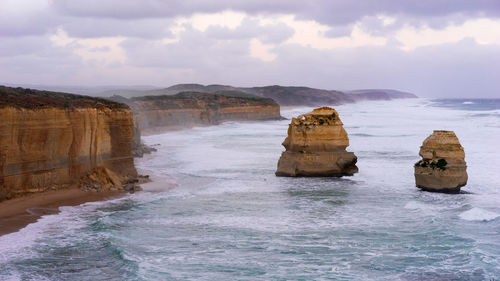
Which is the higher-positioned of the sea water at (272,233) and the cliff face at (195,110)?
the cliff face at (195,110)

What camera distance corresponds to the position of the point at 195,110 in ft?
262

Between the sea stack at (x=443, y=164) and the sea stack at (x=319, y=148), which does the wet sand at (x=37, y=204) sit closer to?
the sea stack at (x=319, y=148)

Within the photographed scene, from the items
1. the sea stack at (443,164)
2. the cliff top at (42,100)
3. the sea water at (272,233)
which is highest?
the cliff top at (42,100)

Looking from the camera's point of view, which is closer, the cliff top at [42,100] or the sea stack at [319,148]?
the cliff top at [42,100]

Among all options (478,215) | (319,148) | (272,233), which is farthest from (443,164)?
(272,233)

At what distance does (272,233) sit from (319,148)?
35.3 ft

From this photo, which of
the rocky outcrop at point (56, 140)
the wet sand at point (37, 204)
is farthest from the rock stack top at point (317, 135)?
the wet sand at point (37, 204)

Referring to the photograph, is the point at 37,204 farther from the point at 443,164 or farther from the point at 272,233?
the point at 443,164

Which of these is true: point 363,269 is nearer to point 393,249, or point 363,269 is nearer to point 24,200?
point 393,249

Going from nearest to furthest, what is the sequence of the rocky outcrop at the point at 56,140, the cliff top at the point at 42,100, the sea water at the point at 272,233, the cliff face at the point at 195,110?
the sea water at the point at 272,233
the rocky outcrop at the point at 56,140
the cliff top at the point at 42,100
the cliff face at the point at 195,110

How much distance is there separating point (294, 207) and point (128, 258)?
26.8 feet

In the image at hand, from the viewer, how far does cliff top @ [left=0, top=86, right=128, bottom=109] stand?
74.5 ft

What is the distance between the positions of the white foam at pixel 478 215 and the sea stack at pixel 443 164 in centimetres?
346

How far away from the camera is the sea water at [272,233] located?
47.6 feet
